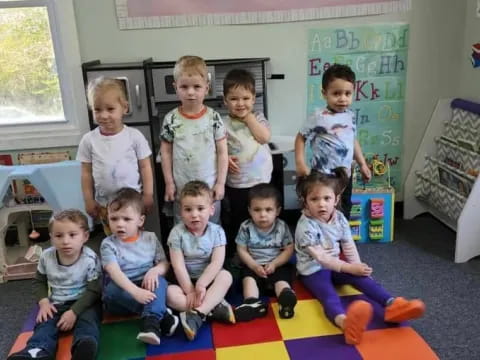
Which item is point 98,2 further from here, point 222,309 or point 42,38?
point 222,309

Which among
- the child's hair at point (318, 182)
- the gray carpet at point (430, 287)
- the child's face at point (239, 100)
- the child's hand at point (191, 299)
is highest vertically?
the child's face at point (239, 100)

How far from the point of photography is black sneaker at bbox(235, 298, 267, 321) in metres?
1.76

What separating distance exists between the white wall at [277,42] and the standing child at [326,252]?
0.91m

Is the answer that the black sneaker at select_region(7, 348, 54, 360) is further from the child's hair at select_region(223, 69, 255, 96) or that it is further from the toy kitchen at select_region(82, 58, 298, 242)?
the child's hair at select_region(223, 69, 255, 96)

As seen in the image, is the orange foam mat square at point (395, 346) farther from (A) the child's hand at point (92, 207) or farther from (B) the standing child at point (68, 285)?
(A) the child's hand at point (92, 207)

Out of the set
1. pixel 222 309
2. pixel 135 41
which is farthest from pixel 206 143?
pixel 135 41

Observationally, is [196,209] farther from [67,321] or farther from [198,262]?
[67,321]

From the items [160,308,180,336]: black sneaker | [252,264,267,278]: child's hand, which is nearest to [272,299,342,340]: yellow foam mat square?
[252,264,267,278]: child's hand

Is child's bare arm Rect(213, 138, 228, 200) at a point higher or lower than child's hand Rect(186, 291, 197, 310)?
higher

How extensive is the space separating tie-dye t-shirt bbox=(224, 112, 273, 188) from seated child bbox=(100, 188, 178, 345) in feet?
1.42

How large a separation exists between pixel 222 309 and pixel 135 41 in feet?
5.05

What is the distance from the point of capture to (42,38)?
2564 mm

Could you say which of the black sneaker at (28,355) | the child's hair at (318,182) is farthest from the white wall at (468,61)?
the black sneaker at (28,355)

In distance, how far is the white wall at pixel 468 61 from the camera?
250 centimetres
